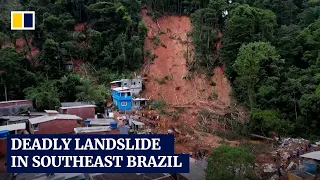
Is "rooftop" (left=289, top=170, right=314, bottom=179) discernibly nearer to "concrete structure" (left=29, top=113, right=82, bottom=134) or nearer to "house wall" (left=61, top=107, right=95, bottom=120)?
"concrete structure" (left=29, top=113, right=82, bottom=134)

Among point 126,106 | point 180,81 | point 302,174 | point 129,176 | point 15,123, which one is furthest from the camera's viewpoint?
point 180,81

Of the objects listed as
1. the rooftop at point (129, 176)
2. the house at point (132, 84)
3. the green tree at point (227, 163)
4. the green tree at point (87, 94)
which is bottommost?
the rooftop at point (129, 176)

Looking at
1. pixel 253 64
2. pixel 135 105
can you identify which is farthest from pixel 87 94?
pixel 253 64

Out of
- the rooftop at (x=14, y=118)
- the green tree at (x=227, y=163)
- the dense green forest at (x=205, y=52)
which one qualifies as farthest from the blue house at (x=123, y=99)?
the green tree at (x=227, y=163)

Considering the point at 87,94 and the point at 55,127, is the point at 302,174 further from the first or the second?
the point at 87,94

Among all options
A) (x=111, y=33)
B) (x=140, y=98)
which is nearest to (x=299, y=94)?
(x=140, y=98)

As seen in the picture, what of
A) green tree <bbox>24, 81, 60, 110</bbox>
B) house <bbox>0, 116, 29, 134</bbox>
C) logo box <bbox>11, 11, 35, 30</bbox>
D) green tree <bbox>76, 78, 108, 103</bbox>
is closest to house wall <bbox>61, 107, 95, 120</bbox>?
green tree <bbox>24, 81, 60, 110</bbox>

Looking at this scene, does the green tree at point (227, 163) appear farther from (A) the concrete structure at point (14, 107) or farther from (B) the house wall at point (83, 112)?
(A) the concrete structure at point (14, 107)
